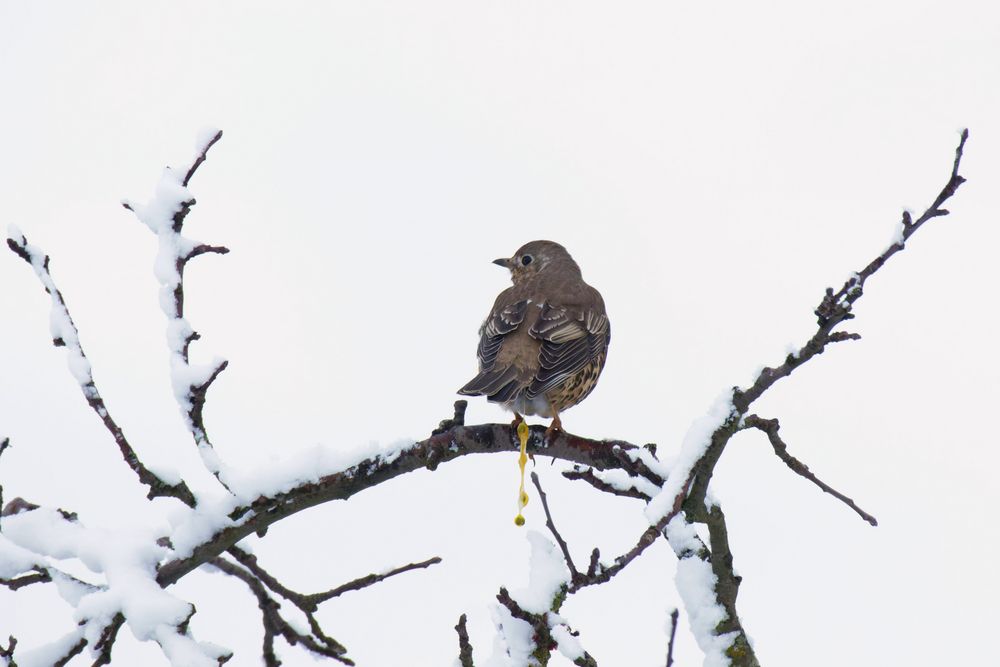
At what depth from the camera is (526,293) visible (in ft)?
25.2

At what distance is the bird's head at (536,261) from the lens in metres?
8.74

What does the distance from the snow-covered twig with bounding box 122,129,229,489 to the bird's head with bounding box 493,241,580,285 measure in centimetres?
502

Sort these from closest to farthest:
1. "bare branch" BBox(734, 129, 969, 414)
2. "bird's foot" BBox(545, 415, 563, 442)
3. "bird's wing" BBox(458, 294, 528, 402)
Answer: "bare branch" BBox(734, 129, 969, 414) < "bird's foot" BBox(545, 415, 563, 442) < "bird's wing" BBox(458, 294, 528, 402)

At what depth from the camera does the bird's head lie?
874cm

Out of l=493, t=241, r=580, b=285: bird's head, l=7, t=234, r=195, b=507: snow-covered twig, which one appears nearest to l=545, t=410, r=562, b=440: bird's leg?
l=7, t=234, r=195, b=507: snow-covered twig

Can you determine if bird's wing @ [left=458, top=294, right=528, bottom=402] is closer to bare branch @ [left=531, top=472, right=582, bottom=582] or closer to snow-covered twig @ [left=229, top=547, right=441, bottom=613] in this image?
snow-covered twig @ [left=229, top=547, right=441, bottom=613]

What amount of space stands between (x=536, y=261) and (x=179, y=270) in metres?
5.42

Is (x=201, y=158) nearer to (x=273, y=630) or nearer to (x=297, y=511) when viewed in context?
(x=297, y=511)

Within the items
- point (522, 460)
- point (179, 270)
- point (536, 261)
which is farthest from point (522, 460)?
point (536, 261)

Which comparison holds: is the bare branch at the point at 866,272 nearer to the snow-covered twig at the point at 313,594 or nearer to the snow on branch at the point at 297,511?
the snow on branch at the point at 297,511

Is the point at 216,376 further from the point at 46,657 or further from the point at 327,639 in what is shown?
the point at 327,639

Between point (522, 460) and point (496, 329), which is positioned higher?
point (496, 329)

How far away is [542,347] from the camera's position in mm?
6684

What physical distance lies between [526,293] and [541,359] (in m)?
1.16
